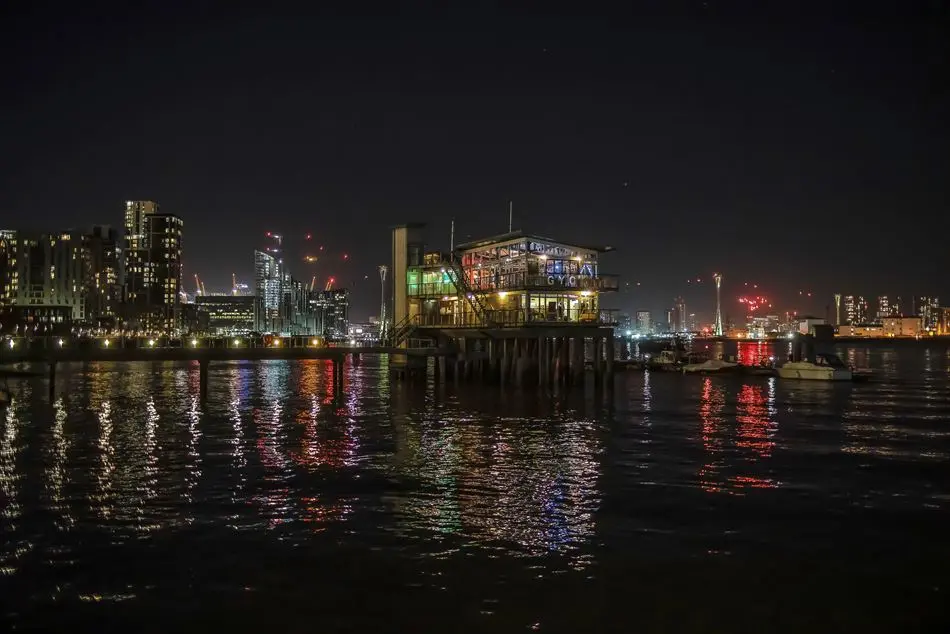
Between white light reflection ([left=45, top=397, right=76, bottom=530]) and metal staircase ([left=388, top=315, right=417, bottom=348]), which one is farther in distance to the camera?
metal staircase ([left=388, top=315, right=417, bottom=348])

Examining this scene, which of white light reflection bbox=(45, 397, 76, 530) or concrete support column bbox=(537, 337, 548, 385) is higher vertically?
concrete support column bbox=(537, 337, 548, 385)

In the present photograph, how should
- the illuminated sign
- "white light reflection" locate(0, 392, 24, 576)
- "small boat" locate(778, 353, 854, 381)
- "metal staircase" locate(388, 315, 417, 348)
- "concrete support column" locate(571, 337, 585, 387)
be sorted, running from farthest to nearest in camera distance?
"small boat" locate(778, 353, 854, 381)
"metal staircase" locate(388, 315, 417, 348)
"concrete support column" locate(571, 337, 585, 387)
the illuminated sign
"white light reflection" locate(0, 392, 24, 576)

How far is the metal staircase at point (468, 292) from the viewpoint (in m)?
54.3

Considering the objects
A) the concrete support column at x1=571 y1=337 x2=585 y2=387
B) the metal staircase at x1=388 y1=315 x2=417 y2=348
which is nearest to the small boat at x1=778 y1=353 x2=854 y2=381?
the concrete support column at x1=571 y1=337 x2=585 y2=387

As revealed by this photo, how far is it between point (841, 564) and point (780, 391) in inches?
1815

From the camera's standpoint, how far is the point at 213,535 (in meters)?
16.4

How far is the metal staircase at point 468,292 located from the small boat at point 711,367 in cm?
3564

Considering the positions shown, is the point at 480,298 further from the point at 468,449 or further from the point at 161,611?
the point at 161,611

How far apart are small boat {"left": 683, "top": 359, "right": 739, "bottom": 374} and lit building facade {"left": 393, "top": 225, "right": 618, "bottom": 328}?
30491 millimetres

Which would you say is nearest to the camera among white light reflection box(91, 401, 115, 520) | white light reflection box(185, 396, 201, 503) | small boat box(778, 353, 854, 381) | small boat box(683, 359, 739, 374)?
white light reflection box(91, 401, 115, 520)

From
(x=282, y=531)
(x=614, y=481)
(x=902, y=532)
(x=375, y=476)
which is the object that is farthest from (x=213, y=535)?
(x=902, y=532)

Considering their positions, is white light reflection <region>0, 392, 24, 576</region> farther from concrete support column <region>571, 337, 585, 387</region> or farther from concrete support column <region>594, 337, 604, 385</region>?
concrete support column <region>571, 337, 585, 387</region>

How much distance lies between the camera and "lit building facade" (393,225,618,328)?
53281mm

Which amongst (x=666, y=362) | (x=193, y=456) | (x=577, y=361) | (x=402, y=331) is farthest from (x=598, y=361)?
(x=666, y=362)
